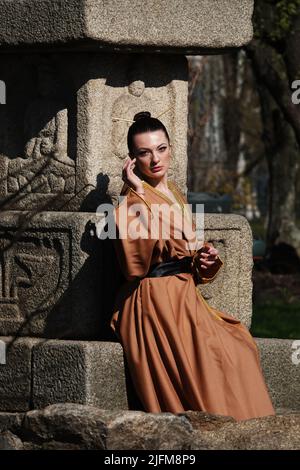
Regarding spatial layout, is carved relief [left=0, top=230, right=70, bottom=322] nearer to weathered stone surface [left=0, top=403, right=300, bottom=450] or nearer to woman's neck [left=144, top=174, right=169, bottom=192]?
woman's neck [left=144, top=174, right=169, bottom=192]

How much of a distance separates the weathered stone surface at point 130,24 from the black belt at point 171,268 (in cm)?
107

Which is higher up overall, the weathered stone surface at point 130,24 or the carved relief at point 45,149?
the weathered stone surface at point 130,24

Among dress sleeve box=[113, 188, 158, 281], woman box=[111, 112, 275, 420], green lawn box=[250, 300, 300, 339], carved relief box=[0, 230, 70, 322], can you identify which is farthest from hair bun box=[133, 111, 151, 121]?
green lawn box=[250, 300, 300, 339]

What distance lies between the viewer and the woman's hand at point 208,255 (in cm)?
749

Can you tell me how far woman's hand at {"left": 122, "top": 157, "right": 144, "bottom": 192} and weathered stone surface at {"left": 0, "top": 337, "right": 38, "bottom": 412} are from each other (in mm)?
910

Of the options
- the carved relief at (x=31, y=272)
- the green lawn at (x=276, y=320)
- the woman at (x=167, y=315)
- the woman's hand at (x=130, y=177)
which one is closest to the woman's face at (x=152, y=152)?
the woman at (x=167, y=315)

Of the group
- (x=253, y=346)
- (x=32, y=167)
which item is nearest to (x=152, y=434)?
(x=253, y=346)

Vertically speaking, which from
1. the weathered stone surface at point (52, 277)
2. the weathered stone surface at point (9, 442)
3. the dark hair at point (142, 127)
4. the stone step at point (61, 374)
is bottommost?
the weathered stone surface at point (9, 442)

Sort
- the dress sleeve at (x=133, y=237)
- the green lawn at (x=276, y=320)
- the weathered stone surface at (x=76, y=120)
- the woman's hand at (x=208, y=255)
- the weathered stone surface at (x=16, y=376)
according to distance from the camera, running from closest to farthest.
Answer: the dress sleeve at (x=133, y=237) < the woman's hand at (x=208, y=255) < the weathered stone surface at (x=16, y=376) < the weathered stone surface at (x=76, y=120) < the green lawn at (x=276, y=320)

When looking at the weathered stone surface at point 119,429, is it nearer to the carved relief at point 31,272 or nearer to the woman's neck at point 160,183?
the carved relief at point 31,272

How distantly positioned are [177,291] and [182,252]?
7.6 inches

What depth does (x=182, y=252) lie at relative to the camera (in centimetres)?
760

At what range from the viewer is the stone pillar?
7.57 metres

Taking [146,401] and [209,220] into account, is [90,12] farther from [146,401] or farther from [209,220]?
[146,401]
